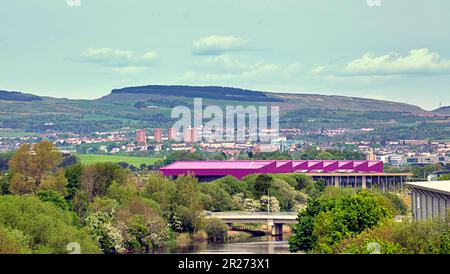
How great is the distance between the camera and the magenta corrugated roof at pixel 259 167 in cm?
11175

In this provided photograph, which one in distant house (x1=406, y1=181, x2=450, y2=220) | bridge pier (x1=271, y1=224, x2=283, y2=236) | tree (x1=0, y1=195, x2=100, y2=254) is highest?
distant house (x1=406, y1=181, x2=450, y2=220)

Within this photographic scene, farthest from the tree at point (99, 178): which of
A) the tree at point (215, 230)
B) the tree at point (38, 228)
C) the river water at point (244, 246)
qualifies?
the tree at point (38, 228)

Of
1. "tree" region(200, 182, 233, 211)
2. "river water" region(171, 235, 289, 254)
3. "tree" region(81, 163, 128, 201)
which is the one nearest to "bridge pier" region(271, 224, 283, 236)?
"river water" region(171, 235, 289, 254)

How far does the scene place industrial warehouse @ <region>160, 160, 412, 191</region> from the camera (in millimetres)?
112000

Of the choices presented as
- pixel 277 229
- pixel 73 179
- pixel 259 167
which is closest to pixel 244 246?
pixel 277 229

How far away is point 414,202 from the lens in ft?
157

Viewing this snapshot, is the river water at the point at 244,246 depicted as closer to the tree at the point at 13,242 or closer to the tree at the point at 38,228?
the tree at the point at 38,228

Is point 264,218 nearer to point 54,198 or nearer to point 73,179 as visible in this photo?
point 73,179

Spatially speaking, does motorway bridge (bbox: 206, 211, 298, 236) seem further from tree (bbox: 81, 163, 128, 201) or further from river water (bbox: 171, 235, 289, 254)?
tree (bbox: 81, 163, 128, 201)

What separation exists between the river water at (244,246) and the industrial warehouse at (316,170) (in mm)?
44956
